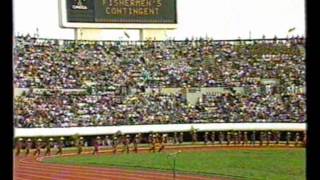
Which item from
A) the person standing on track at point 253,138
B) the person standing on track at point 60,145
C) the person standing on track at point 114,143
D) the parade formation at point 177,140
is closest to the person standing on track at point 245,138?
the parade formation at point 177,140

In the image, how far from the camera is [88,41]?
28.4 meters

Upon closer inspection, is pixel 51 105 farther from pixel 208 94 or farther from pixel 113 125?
pixel 208 94

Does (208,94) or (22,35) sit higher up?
(22,35)

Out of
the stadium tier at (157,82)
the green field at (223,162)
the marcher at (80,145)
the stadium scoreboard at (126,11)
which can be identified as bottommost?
the green field at (223,162)

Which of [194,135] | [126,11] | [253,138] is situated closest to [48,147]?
[194,135]

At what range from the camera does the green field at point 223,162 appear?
14787 mm

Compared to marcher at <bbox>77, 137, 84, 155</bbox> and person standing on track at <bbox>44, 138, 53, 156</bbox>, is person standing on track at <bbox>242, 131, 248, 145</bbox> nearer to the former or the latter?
marcher at <bbox>77, 137, 84, 155</bbox>

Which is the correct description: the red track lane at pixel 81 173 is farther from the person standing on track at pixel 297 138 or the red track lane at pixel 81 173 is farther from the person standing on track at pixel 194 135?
the person standing on track at pixel 297 138

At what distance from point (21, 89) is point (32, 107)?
4.13 ft

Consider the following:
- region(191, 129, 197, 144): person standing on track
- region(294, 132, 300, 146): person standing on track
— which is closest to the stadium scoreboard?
region(191, 129, 197, 144): person standing on track

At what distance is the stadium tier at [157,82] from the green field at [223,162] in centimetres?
461

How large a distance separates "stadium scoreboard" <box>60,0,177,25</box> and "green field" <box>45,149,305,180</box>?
8.54 meters
